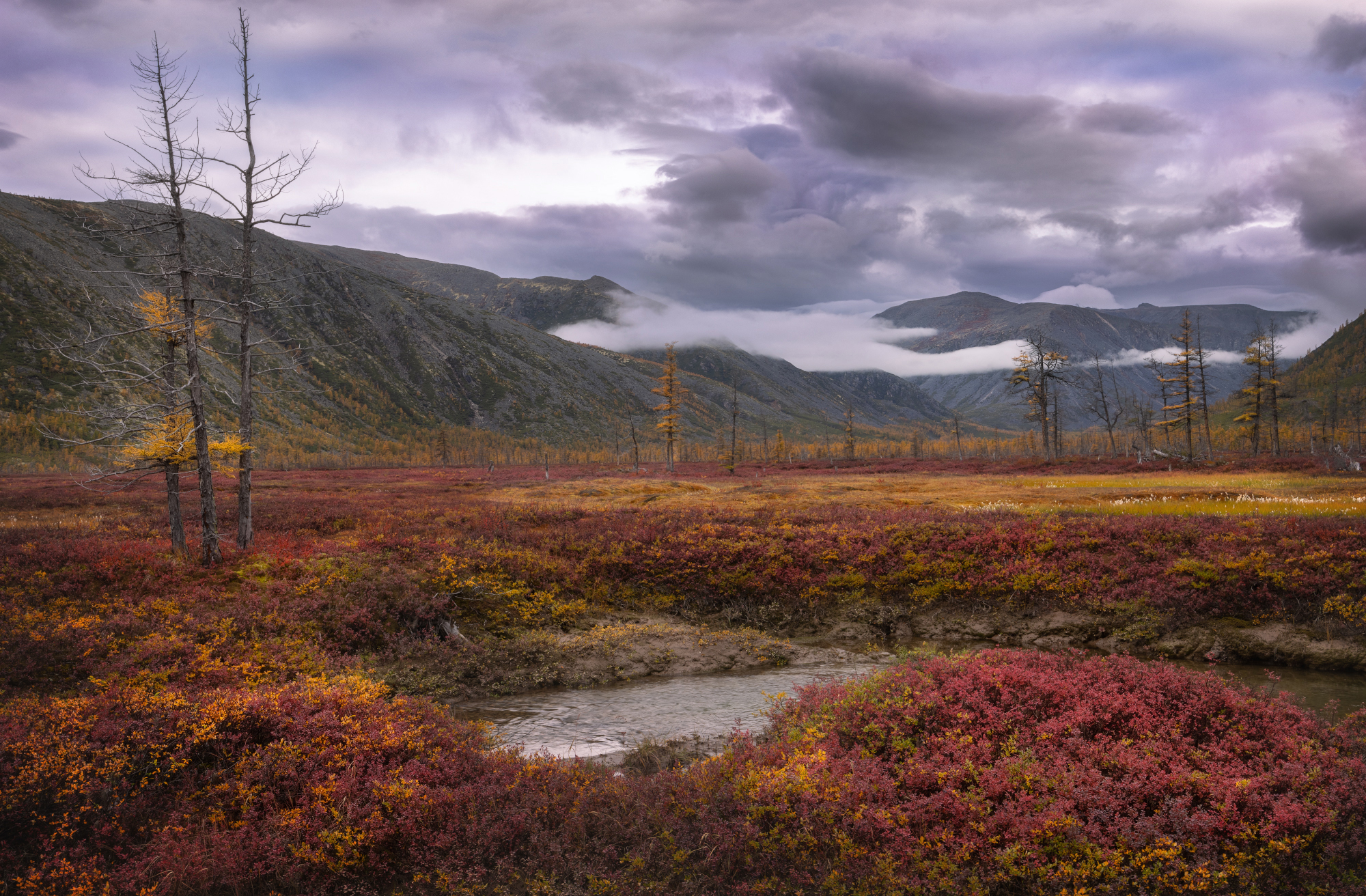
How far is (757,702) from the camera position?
48.4ft

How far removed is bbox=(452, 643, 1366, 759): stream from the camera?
499 inches

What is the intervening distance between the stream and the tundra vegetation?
1068 millimetres

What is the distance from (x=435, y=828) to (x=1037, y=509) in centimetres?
3036

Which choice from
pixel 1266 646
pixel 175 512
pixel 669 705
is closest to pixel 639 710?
pixel 669 705

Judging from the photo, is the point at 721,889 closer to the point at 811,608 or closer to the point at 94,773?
the point at 94,773

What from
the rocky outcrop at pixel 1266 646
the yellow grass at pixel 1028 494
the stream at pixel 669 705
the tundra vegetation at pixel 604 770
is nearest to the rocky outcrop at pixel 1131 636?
the rocky outcrop at pixel 1266 646

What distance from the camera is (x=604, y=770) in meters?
10.1

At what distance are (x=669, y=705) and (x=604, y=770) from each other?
4.85 m

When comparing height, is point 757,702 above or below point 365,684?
below

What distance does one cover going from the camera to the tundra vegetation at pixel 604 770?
6.92 metres

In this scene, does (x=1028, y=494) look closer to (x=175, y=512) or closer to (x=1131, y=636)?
(x=1131, y=636)

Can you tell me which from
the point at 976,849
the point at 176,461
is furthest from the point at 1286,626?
the point at 176,461

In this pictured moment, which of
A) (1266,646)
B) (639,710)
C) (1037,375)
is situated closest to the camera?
(639,710)

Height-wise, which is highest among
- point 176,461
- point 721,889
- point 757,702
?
point 176,461
